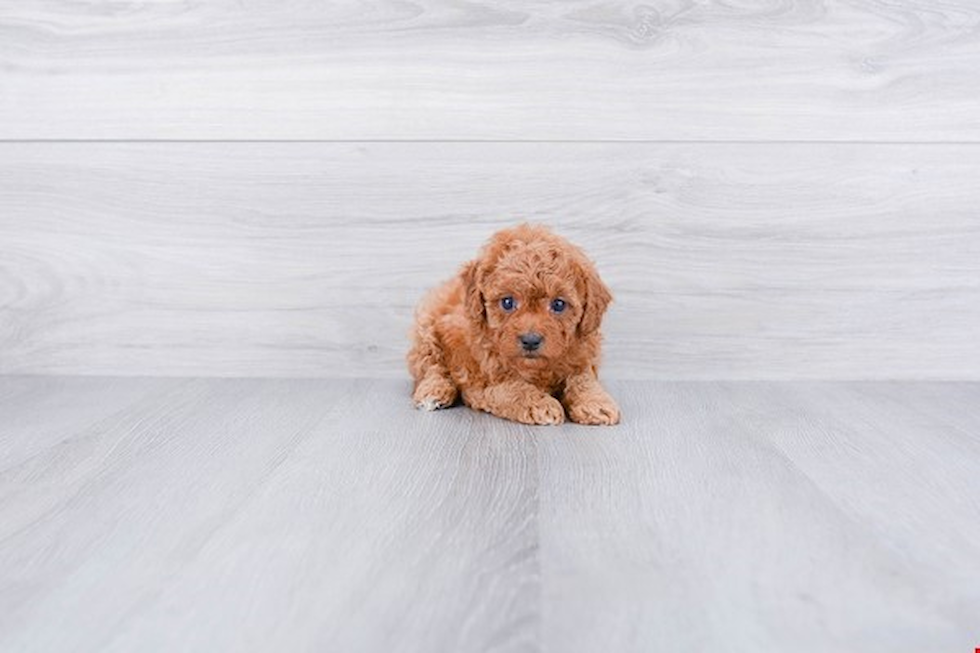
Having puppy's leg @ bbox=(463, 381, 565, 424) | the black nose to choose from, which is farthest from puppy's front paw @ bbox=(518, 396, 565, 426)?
the black nose

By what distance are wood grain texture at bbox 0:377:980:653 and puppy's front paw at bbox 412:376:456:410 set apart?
0.03 metres

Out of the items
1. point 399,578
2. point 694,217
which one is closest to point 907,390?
point 694,217

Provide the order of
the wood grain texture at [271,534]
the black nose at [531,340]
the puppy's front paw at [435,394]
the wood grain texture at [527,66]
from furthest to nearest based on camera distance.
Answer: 1. the wood grain texture at [527,66]
2. the puppy's front paw at [435,394]
3. the black nose at [531,340]
4. the wood grain texture at [271,534]

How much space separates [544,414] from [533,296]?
0.18 m

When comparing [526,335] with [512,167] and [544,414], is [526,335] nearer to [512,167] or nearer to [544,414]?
[544,414]

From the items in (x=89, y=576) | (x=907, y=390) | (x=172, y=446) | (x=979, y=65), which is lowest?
(x=907, y=390)

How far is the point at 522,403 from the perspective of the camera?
1.31 metres

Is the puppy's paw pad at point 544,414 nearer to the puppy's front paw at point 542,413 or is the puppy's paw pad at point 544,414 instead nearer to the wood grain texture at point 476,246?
the puppy's front paw at point 542,413

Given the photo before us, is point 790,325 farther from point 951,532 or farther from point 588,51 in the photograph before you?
point 951,532

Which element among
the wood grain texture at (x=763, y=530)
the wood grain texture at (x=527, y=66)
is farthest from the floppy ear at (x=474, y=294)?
the wood grain texture at (x=527, y=66)

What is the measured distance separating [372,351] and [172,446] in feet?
1.67

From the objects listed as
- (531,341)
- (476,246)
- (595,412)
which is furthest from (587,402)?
(476,246)

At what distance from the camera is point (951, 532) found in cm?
89

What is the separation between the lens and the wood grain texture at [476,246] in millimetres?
1577
